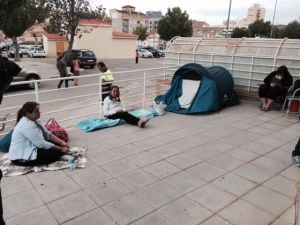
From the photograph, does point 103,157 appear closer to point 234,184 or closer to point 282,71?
point 234,184

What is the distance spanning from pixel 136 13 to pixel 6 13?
273 ft

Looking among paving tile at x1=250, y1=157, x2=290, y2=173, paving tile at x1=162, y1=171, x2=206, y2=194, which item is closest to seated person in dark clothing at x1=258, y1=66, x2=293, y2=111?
paving tile at x1=250, y1=157, x2=290, y2=173

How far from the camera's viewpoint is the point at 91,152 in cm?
445

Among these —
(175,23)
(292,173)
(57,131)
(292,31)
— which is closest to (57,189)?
(57,131)

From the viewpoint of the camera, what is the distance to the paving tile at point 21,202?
2.92m

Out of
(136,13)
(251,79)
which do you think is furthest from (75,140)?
(136,13)

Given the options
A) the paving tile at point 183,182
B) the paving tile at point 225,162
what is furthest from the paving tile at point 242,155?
the paving tile at point 183,182

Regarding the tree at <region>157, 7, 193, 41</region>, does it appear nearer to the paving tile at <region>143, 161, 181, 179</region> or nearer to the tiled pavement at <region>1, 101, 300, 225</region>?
the tiled pavement at <region>1, 101, 300, 225</region>

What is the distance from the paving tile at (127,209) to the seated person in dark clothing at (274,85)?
5238 millimetres

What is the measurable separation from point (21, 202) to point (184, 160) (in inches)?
88.1

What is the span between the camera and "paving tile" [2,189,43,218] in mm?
2923

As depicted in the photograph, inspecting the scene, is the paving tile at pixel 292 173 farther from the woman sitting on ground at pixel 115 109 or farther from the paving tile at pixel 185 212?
the woman sitting on ground at pixel 115 109

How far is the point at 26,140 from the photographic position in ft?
12.3

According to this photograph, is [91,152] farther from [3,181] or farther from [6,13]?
[6,13]
